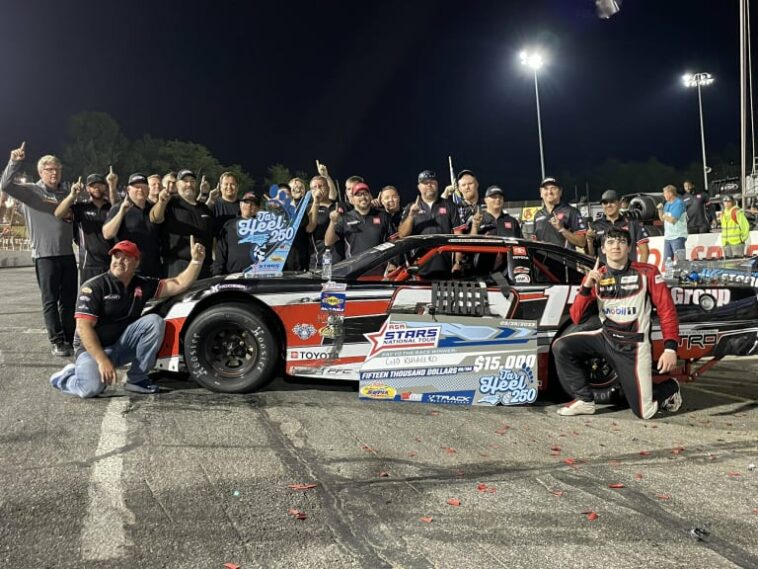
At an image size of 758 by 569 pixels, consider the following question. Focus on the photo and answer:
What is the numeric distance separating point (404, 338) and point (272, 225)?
195 centimetres

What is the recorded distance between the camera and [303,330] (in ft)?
14.5

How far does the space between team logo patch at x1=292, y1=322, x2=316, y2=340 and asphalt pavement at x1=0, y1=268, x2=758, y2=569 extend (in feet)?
1.52

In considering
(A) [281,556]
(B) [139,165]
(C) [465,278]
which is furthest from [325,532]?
(B) [139,165]

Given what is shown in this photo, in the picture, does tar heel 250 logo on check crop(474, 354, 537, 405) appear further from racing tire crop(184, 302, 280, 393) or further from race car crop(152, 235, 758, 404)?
racing tire crop(184, 302, 280, 393)

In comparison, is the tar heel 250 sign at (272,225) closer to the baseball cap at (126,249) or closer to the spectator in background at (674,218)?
the baseball cap at (126,249)

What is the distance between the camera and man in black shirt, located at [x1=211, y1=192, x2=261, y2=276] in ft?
18.8

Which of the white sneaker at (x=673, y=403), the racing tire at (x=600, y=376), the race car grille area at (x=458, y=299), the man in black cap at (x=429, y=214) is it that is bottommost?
the white sneaker at (x=673, y=403)

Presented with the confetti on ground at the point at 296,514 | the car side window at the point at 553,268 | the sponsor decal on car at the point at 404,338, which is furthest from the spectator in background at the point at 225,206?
A: the confetti on ground at the point at 296,514

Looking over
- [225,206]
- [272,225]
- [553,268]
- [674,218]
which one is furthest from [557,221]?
[674,218]

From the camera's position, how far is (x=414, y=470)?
3.12 m

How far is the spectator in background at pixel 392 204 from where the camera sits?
6074mm

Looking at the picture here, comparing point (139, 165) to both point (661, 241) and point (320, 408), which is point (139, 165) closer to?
point (661, 241)

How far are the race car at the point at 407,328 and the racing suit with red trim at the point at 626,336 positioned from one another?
0.15 m

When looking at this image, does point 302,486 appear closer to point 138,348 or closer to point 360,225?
point 138,348
